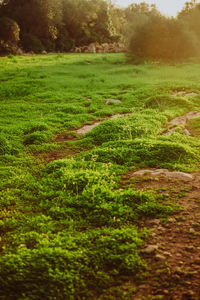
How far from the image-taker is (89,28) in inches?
2067

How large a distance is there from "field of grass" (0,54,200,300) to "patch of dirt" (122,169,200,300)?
0.16 m

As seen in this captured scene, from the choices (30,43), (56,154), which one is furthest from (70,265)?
(30,43)

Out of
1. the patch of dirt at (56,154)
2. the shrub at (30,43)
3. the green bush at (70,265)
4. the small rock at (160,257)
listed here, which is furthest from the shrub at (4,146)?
the shrub at (30,43)

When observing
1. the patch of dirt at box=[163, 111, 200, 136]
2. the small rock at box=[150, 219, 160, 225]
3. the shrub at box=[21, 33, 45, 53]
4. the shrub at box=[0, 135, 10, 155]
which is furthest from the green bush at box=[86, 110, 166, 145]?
the shrub at box=[21, 33, 45, 53]

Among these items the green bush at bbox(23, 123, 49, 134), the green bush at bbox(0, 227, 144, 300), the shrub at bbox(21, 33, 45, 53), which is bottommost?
the green bush at bbox(0, 227, 144, 300)

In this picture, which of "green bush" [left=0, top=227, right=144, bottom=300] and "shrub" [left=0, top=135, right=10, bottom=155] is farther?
"shrub" [left=0, top=135, right=10, bottom=155]

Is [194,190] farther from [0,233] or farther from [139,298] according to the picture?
[0,233]

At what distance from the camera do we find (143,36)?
3088 centimetres

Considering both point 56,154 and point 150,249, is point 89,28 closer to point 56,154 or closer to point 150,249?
point 56,154

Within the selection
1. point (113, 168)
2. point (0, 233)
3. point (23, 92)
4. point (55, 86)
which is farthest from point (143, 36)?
point (0, 233)

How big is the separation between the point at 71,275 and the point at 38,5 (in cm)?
4565

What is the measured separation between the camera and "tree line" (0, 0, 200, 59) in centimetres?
3038

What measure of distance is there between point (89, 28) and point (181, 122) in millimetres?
48740

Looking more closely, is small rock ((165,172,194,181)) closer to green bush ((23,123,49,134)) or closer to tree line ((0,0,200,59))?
green bush ((23,123,49,134))
